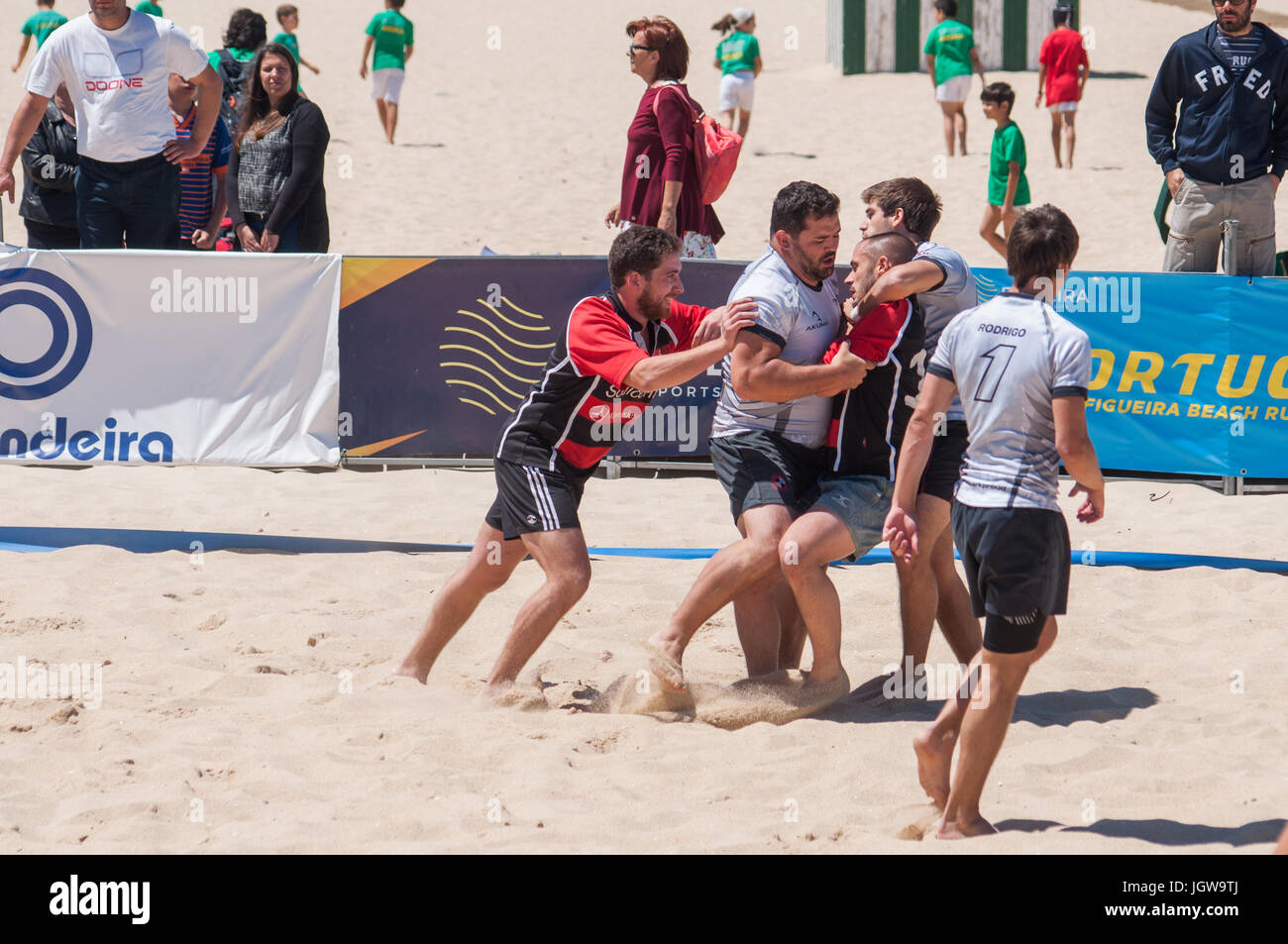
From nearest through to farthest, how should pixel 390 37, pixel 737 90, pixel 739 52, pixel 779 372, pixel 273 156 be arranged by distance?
pixel 779 372 → pixel 273 156 → pixel 739 52 → pixel 390 37 → pixel 737 90

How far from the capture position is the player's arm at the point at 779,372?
4441 millimetres

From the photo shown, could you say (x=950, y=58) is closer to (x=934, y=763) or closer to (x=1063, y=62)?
(x=1063, y=62)

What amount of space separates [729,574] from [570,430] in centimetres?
75

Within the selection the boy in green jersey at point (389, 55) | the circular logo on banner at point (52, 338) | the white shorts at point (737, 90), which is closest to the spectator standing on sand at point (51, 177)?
the circular logo on banner at point (52, 338)

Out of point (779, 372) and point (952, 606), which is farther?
point (952, 606)

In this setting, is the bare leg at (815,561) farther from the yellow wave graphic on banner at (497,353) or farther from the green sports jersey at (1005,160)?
the green sports jersey at (1005,160)

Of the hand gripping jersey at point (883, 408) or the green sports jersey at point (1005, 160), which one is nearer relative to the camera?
the hand gripping jersey at point (883, 408)

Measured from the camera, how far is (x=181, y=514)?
7.12m

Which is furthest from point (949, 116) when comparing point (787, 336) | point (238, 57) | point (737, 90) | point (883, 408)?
point (787, 336)

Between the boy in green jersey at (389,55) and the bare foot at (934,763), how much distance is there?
1406 cm

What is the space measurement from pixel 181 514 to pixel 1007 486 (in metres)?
4.76

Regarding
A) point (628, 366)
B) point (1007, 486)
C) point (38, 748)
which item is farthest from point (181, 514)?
point (1007, 486)

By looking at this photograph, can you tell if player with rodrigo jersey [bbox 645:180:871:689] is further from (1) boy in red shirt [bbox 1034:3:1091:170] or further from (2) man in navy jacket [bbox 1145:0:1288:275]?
(1) boy in red shirt [bbox 1034:3:1091:170]

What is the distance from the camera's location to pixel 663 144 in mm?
7719
